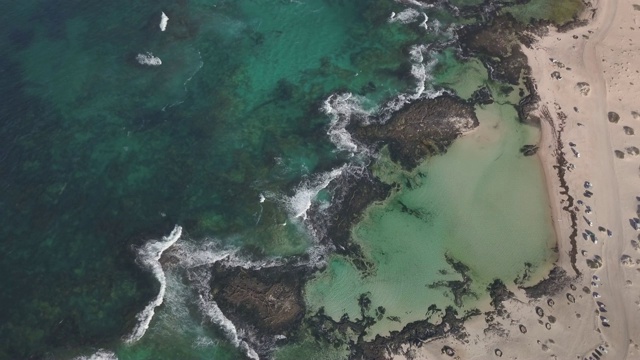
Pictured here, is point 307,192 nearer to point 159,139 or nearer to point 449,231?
point 449,231

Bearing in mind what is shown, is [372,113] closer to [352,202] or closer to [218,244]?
[352,202]

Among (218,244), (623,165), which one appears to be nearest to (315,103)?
(218,244)

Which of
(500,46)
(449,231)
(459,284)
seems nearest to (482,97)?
(500,46)

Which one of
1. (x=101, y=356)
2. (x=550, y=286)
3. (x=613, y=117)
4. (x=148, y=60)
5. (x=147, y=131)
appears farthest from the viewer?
(x=148, y=60)

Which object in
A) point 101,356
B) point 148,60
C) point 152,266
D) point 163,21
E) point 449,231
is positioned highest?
point 163,21

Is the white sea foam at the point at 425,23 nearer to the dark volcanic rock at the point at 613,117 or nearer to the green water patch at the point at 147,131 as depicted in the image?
the green water patch at the point at 147,131

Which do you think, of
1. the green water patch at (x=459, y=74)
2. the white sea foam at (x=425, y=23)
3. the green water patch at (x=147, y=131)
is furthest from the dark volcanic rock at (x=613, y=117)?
the white sea foam at (x=425, y=23)
